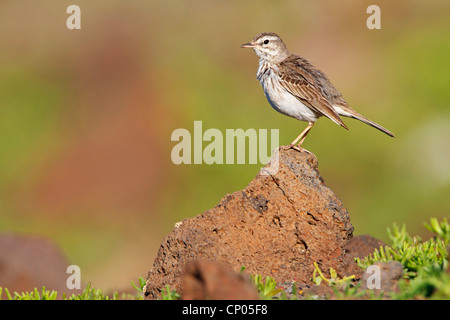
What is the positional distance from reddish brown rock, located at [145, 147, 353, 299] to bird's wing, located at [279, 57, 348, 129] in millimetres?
2000

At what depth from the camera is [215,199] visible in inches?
564

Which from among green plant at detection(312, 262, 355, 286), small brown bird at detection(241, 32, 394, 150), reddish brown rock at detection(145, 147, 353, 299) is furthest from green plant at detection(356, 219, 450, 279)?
small brown bird at detection(241, 32, 394, 150)

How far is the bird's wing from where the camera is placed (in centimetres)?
864

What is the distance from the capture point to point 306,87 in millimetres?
8781

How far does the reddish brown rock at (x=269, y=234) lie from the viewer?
258 inches

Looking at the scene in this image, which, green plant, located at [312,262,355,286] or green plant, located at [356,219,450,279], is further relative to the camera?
green plant, located at [312,262,355,286]

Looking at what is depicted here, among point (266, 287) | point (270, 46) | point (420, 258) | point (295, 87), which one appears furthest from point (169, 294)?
point (270, 46)

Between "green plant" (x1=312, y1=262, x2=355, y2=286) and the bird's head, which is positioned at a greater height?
the bird's head

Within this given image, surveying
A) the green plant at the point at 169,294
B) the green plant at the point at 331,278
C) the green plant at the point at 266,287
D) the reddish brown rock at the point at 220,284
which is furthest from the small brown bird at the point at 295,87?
the reddish brown rock at the point at 220,284

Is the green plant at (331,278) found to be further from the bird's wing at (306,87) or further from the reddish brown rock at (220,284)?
the bird's wing at (306,87)

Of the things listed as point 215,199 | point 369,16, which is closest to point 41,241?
point 215,199

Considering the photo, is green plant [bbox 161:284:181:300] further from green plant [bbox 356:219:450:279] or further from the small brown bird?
the small brown bird
